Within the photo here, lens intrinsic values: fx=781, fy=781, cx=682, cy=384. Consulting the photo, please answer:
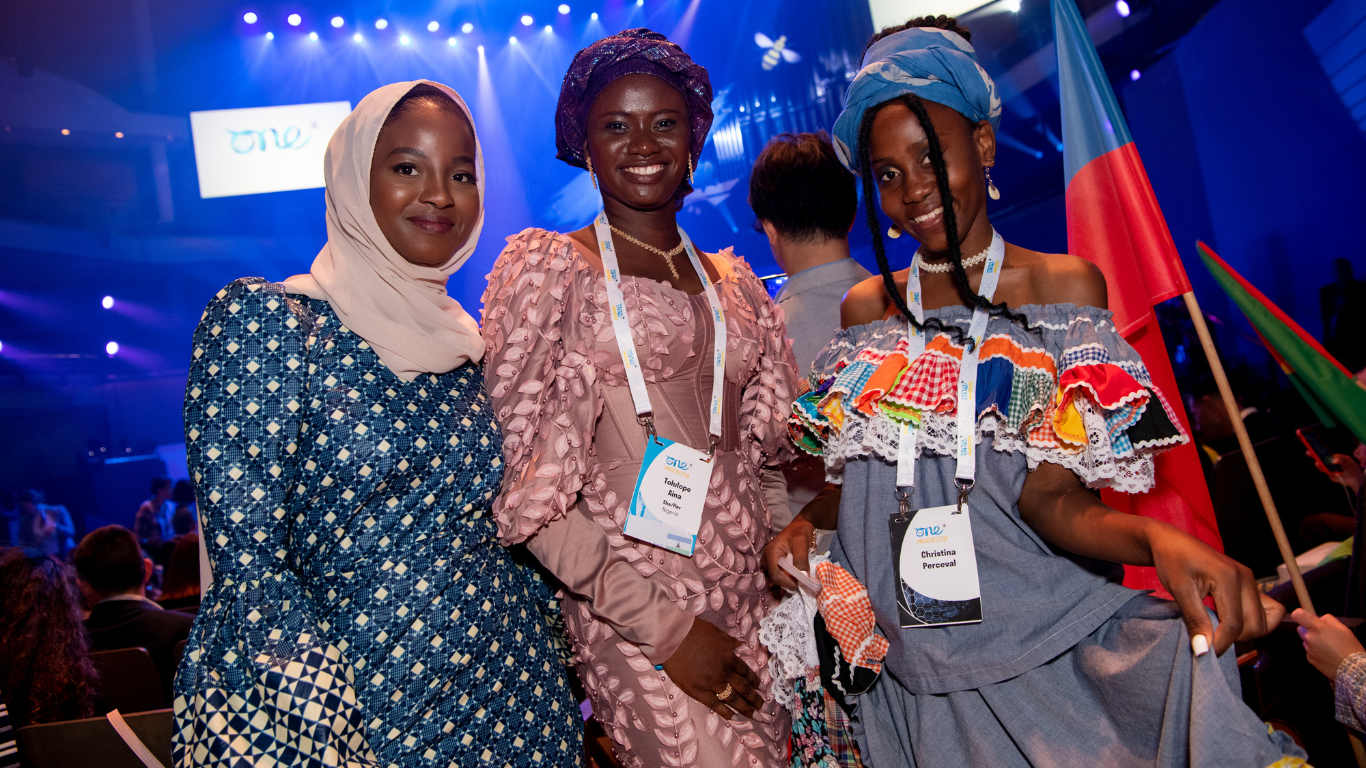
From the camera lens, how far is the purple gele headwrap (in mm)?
1664

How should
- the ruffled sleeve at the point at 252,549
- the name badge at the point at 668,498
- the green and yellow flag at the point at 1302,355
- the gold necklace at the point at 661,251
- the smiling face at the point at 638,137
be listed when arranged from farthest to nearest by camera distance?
the green and yellow flag at the point at 1302,355, the gold necklace at the point at 661,251, the smiling face at the point at 638,137, the name badge at the point at 668,498, the ruffled sleeve at the point at 252,549

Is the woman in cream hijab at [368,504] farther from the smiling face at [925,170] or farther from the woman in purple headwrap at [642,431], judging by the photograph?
the smiling face at [925,170]

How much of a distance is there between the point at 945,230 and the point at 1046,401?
350mm

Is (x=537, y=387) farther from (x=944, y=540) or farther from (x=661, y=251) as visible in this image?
(x=944, y=540)

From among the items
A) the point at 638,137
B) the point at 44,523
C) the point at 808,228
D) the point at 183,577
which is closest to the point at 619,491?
the point at 638,137

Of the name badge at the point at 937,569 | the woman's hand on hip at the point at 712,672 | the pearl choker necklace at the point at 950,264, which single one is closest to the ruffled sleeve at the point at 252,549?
the woman's hand on hip at the point at 712,672

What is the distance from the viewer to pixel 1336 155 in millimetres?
5707

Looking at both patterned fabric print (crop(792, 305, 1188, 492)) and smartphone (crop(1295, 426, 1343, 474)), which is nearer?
patterned fabric print (crop(792, 305, 1188, 492))

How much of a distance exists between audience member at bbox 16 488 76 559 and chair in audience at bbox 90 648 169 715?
714 cm

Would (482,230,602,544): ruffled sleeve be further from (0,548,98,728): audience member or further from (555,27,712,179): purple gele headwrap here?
(0,548,98,728): audience member

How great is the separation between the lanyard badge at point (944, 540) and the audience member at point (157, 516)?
28.0 feet

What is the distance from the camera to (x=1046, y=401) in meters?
1.24

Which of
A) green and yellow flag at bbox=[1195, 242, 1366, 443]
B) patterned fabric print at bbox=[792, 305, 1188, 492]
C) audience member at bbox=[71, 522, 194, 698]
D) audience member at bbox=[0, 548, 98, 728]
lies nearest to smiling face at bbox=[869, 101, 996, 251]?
patterned fabric print at bbox=[792, 305, 1188, 492]

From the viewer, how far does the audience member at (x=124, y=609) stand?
3227 mm
